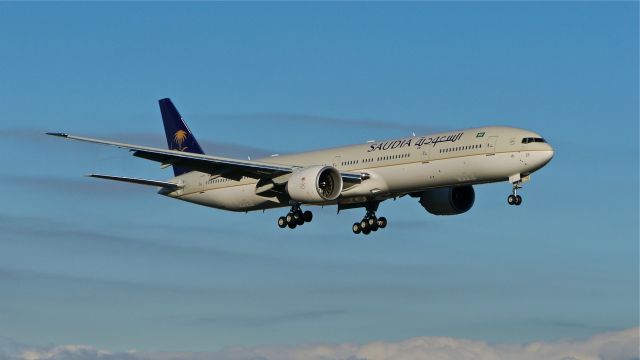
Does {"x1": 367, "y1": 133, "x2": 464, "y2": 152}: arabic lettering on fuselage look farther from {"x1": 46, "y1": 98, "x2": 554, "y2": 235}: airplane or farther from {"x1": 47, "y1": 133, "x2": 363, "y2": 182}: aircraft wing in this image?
{"x1": 47, "y1": 133, "x2": 363, "y2": 182}: aircraft wing

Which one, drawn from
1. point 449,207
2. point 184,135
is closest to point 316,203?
point 449,207

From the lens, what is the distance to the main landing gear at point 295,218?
3383 inches

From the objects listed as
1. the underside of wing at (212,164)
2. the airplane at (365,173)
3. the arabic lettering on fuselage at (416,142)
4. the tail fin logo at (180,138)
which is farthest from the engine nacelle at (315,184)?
the tail fin logo at (180,138)

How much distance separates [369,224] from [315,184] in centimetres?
648

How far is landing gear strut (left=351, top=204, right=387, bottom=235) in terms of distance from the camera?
280 ft

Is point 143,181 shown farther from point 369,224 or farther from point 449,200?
point 449,200

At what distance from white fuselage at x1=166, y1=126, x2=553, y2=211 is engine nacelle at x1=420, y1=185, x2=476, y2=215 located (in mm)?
5815

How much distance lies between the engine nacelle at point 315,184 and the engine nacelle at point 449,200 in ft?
27.1

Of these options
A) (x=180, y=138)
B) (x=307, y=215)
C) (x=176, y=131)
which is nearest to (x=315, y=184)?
(x=307, y=215)

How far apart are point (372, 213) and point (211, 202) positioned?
10.6 m

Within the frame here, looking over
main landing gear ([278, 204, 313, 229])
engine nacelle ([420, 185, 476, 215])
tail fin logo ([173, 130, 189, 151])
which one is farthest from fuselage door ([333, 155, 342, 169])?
tail fin logo ([173, 130, 189, 151])

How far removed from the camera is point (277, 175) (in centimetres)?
8394

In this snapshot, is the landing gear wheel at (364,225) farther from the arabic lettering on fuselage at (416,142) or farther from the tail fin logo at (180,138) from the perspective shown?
the tail fin logo at (180,138)

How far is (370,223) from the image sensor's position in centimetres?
8538
